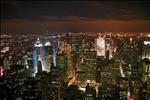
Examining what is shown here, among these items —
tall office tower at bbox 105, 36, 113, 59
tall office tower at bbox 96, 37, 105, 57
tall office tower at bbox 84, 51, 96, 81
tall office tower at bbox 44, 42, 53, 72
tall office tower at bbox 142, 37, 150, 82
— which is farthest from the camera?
tall office tower at bbox 105, 36, 113, 59

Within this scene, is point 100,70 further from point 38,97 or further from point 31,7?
point 31,7

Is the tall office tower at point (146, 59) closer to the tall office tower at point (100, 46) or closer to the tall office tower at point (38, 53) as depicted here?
the tall office tower at point (100, 46)

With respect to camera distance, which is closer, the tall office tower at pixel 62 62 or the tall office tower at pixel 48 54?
the tall office tower at pixel 48 54

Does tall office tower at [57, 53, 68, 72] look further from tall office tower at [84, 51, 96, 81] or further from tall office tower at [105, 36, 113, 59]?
tall office tower at [105, 36, 113, 59]

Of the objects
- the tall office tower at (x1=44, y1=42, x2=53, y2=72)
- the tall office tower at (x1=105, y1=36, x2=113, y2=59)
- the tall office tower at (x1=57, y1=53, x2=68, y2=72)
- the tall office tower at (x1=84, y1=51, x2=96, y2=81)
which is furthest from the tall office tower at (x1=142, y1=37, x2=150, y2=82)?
the tall office tower at (x1=44, y1=42, x2=53, y2=72)

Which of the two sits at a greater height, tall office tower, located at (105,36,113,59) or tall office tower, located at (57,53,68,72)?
tall office tower, located at (105,36,113,59)

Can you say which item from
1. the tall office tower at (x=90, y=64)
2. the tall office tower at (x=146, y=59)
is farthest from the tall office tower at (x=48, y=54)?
the tall office tower at (x=146, y=59)

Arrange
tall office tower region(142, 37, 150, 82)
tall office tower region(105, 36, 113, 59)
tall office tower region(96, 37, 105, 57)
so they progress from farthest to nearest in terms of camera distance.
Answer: tall office tower region(105, 36, 113, 59), tall office tower region(96, 37, 105, 57), tall office tower region(142, 37, 150, 82)

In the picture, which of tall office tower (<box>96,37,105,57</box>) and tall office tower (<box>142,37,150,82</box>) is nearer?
tall office tower (<box>142,37,150,82</box>)

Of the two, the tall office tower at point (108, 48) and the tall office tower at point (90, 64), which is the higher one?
the tall office tower at point (108, 48)

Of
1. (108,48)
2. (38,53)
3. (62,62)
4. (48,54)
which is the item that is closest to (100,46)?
(108,48)

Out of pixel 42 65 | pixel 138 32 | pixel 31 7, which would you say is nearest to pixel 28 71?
pixel 42 65
